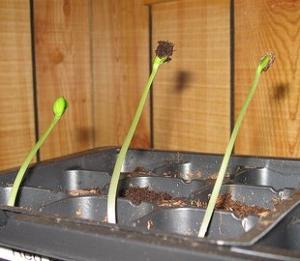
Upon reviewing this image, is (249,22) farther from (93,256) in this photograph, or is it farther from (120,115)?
(93,256)

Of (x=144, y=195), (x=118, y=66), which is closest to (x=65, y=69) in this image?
(x=118, y=66)

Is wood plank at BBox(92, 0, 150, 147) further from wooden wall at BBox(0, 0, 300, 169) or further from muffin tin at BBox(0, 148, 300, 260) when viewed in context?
muffin tin at BBox(0, 148, 300, 260)

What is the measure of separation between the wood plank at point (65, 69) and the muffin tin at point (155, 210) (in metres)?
0.32

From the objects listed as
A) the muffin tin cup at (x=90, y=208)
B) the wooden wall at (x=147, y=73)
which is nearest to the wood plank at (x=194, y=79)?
the wooden wall at (x=147, y=73)

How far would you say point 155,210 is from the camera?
2.25 feet

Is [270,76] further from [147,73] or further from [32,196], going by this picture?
[32,196]

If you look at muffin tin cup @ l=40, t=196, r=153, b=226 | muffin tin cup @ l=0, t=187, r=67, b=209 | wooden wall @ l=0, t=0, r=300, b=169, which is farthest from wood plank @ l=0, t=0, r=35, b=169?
muffin tin cup @ l=40, t=196, r=153, b=226

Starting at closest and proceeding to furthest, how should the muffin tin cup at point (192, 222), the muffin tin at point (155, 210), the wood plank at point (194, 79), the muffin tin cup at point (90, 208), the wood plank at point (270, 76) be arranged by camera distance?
the muffin tin at point (155, 210) → the muffin tin cup at point (192, 222) → the muffin tin cup at point (90, 208) → the wood plank at point (270, 76) → the wood plank at point (194, 79)

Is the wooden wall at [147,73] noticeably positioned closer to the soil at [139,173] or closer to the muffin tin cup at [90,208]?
the soil at [139,173]

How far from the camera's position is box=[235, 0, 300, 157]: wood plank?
106cm

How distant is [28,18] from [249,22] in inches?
22.3

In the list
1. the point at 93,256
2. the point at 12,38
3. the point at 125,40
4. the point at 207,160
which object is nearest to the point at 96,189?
the point at 207,160

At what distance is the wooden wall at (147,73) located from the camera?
1.10m

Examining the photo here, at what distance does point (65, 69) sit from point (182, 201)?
707 mm
